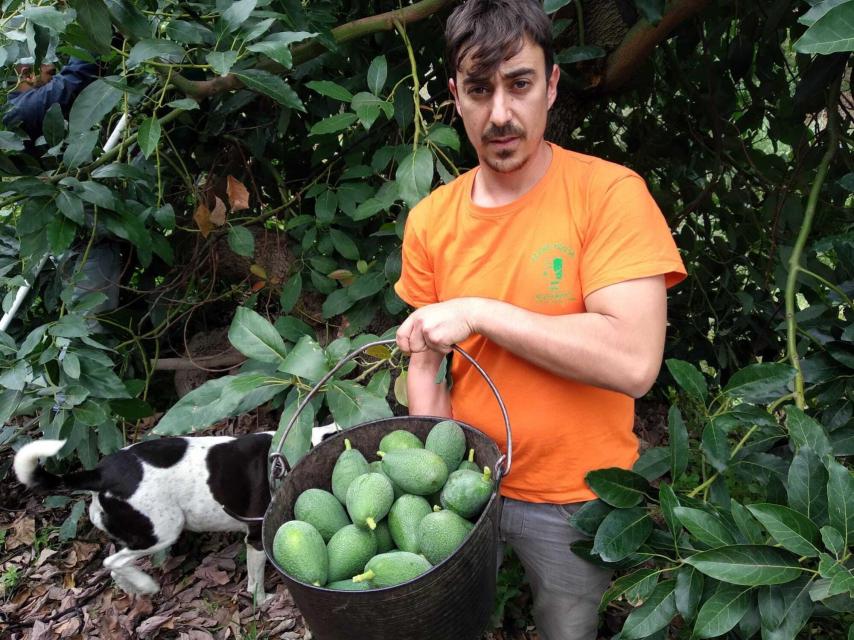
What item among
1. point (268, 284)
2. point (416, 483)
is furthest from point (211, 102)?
point (416, 483)

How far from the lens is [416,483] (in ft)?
3.85

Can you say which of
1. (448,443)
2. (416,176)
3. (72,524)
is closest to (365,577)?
(448,443)

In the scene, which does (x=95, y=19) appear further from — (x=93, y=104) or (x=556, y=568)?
(x=556, y=568)

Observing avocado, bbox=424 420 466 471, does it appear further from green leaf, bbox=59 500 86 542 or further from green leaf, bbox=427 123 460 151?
green leaf, bbox=59 500 86 542

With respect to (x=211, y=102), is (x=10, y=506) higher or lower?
lower

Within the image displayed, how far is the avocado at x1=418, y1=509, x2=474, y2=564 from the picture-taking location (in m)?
1.05

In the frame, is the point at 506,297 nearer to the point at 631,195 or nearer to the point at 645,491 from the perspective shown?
the point at 631,195

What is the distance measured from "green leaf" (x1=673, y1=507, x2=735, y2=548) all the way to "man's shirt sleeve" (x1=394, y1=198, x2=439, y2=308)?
775 mm

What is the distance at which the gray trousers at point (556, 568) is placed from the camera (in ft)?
5.27

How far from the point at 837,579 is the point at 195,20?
209cm

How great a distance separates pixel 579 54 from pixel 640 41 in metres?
0.23

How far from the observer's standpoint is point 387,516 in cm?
121

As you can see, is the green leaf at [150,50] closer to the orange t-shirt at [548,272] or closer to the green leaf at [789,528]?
the orange t-shirt at [548,272]

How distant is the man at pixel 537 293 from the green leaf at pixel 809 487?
0.95ft
